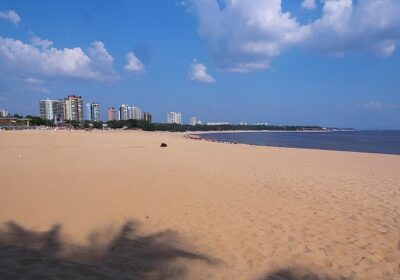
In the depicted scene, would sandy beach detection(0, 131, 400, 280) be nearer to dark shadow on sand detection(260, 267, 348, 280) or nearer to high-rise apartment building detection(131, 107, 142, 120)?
dark shadow on sand detection(260, 267, 348, 280)

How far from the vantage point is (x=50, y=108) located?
458ft

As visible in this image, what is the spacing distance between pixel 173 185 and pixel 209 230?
13.1ft

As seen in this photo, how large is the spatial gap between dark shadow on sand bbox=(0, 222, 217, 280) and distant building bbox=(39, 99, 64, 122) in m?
144

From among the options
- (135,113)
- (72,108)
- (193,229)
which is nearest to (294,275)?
(193,229)

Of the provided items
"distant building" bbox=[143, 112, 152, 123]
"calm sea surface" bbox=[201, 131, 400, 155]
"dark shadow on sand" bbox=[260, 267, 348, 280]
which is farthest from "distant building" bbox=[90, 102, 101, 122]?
"dark shadow on sand" bbox=[260, 267, 348, 280]

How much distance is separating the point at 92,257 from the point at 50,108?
15322 cm

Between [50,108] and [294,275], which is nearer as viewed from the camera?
[294,275]

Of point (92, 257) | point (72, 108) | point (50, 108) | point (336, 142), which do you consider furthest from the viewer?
point (50, 108)

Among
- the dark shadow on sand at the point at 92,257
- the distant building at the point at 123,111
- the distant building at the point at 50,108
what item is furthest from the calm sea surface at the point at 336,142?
the distant building at the point at 123,111

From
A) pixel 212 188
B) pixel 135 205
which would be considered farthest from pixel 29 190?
pixel 212 188

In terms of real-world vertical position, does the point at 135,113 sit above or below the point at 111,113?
above

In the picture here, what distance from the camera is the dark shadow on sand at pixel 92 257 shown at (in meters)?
3.60

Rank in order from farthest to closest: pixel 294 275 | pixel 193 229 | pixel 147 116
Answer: pixel 147 116, pixel 193 229, pixel 294 275

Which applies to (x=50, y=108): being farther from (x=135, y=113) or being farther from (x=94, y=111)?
(x=135, y=113)
